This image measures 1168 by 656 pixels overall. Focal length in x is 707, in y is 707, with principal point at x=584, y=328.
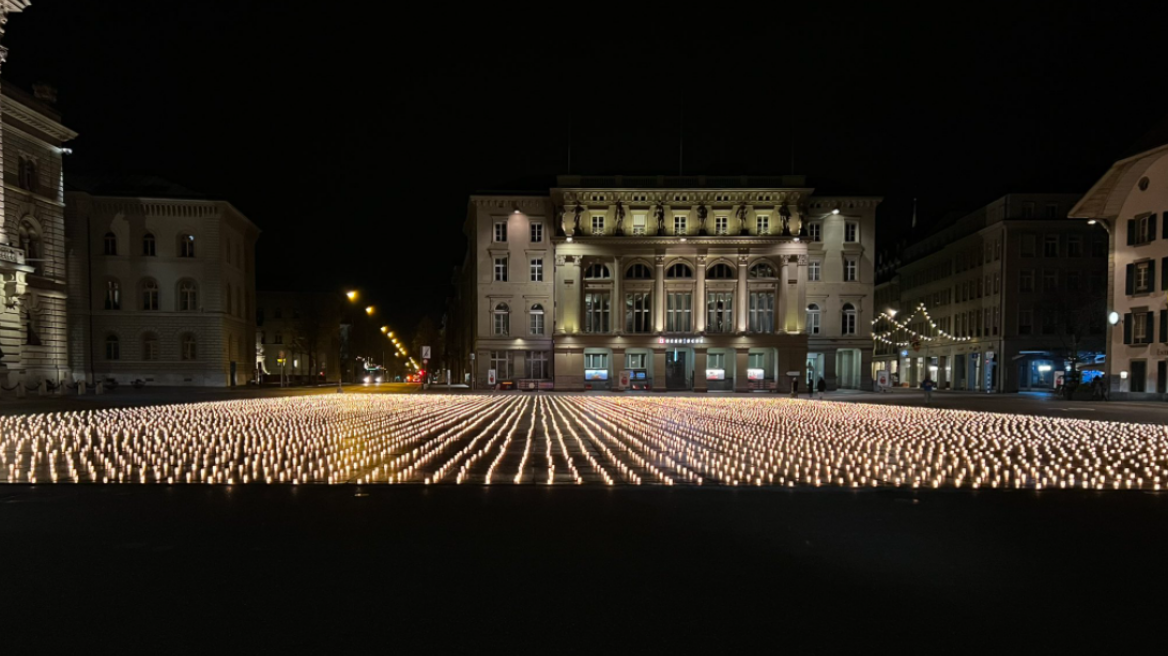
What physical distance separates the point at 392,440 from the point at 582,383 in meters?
44.0

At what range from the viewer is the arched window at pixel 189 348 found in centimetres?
5694

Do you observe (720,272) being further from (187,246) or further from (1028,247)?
(187,246)

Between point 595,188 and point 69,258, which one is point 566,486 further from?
point 69,258

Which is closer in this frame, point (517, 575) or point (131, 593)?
point (131, 593)

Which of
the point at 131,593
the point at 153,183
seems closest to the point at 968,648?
the point at 131,593

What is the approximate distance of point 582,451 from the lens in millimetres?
14695

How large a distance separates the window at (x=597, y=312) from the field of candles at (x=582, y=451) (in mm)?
37744

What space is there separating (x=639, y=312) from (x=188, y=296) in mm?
37166

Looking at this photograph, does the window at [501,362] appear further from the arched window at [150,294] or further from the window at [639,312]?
the arched window at [150,294]

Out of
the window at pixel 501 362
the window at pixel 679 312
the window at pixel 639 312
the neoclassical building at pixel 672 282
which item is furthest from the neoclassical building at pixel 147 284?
the window at pixel 679 312

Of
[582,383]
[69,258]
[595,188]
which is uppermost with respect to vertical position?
[595,188]

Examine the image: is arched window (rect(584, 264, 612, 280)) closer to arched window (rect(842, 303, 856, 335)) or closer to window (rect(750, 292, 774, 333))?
window (rect(750, 292, 774, 333))

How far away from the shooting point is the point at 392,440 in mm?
16422

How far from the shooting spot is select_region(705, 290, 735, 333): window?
6097 centimetres
